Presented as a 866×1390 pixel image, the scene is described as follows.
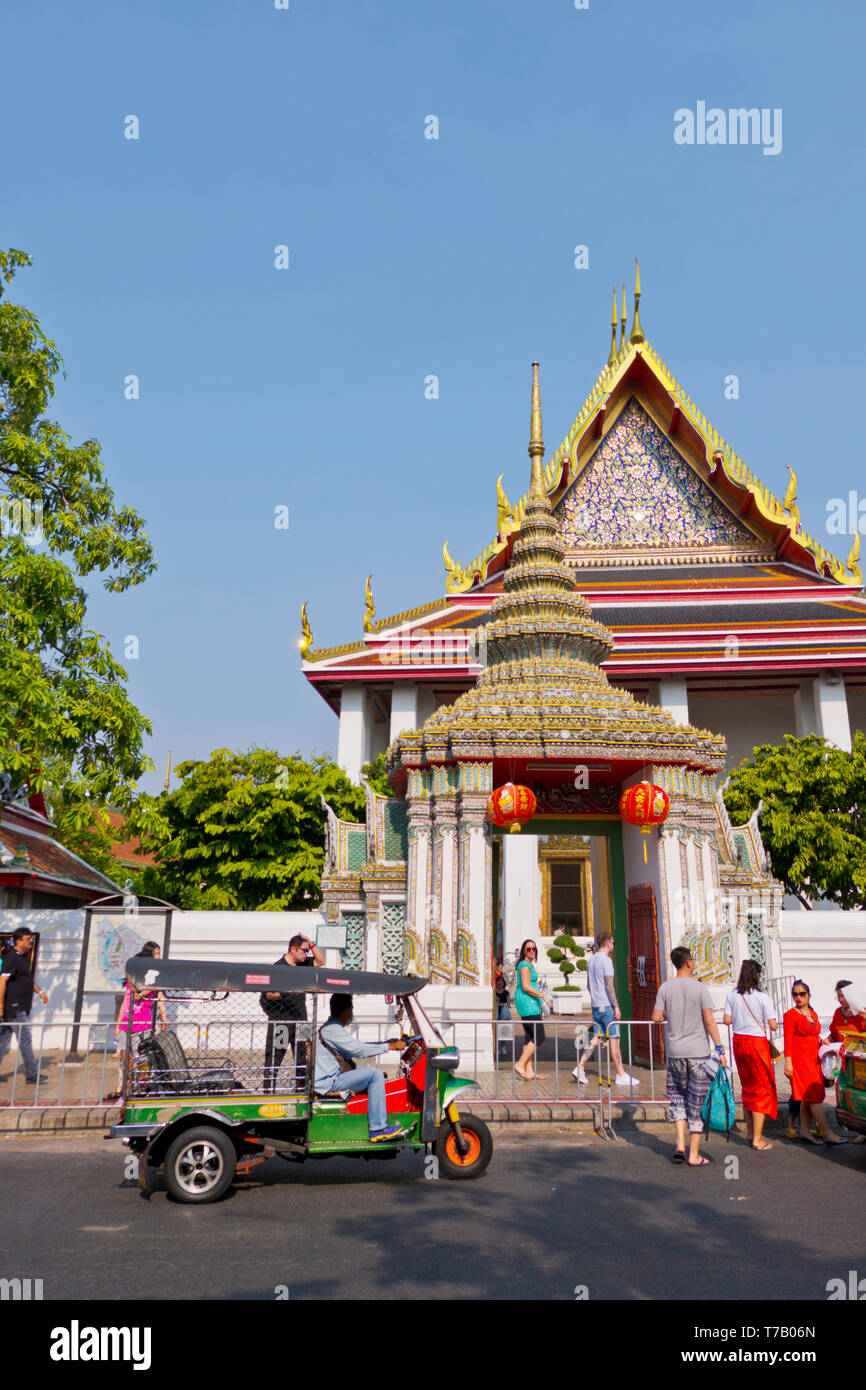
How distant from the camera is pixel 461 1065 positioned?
1146 cm

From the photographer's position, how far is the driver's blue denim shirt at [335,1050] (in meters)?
6.99

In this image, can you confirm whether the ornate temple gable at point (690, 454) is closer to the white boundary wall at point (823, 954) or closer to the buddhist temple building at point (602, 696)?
the buddhist temple building at point (602, 696)

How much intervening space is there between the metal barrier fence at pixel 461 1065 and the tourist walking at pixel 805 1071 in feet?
3.98

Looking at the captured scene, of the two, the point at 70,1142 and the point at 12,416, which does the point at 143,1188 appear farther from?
the point at 12,416

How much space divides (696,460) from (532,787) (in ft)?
63.3

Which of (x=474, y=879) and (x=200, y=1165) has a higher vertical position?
(x=474, y=879)

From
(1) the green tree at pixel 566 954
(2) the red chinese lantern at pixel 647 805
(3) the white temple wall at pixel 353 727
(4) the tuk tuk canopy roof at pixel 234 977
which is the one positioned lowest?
(4) the tuk tuk canopy roof at pixel 234 977

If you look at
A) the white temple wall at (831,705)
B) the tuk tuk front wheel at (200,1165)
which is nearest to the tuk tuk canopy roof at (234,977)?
the tuk tuk front wheel at (200,1165)

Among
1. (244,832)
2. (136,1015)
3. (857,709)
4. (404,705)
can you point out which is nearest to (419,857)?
(136,1015)

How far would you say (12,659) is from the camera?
1089cm

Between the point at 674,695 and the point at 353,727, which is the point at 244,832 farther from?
the point at 674,695

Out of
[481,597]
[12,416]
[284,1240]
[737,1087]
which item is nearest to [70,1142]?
[284,1240]

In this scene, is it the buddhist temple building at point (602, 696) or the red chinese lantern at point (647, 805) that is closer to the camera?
the red chinese lantern at point (647, 805)

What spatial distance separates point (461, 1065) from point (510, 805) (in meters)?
2.99
